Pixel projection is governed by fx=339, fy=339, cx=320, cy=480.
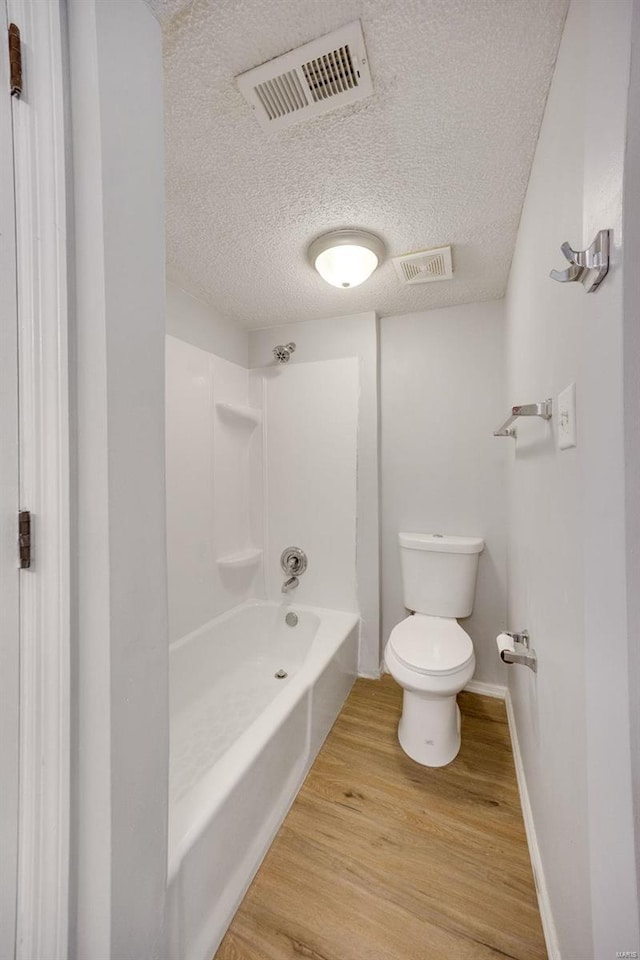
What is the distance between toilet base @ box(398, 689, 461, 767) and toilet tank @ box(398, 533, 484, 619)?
1.54 feet

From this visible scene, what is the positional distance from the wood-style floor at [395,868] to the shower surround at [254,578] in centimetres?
11

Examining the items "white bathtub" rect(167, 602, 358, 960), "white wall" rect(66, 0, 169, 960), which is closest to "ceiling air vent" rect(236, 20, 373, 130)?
"white wall" rect(66, 0, 169, 960)

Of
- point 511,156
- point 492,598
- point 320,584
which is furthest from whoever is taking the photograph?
point 320,584

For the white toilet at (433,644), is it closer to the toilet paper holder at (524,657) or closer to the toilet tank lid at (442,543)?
the toilet tank lid at (442,543)

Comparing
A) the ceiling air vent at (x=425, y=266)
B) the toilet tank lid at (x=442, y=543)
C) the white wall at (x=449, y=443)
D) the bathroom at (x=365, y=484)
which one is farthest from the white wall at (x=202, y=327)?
the toilet tank lid at (x=442, y=543)

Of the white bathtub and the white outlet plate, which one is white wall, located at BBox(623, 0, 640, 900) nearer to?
the white outlet plate

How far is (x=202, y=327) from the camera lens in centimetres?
196

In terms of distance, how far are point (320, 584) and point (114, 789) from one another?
1.66m

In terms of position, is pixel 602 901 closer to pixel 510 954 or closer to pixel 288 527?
pixel 510 954

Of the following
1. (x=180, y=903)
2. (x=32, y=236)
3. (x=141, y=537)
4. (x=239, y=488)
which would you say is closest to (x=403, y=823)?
(x=180, y=903)

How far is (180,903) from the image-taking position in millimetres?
787

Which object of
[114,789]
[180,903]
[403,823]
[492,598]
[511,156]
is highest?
[511,156]

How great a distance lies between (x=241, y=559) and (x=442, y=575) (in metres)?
1.21

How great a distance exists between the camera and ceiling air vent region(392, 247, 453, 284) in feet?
4.99
